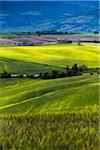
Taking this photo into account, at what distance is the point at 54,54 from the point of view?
5978cm

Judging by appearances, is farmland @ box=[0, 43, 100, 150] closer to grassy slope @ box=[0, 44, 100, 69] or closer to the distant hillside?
grassy slope @ box=[0, 44, 100, 69]

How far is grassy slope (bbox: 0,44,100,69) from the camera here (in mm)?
51934

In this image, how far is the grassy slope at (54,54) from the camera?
51.9 metres

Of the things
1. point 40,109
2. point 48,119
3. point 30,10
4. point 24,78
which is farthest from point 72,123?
point 30,10

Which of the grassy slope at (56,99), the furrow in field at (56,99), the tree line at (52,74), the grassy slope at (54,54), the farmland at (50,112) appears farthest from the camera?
the grassy slope at (54,54)

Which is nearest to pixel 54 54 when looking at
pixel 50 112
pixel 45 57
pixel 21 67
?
pixel 45 57

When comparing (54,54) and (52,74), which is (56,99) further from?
(54,54)

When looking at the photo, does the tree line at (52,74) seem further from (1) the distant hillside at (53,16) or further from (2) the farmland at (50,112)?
(1) the distant hillside at (53,16)

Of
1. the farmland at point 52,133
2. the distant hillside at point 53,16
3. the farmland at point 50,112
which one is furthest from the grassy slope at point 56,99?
the distant hillside at point 53,16

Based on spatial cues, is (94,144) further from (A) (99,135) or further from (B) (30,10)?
(B) (30,10)

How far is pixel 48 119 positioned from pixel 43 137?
2487mm

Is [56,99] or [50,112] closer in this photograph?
[50,112]

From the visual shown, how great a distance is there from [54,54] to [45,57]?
2.93 m

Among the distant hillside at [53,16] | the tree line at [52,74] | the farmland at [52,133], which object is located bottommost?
the tree line at [52,74]
